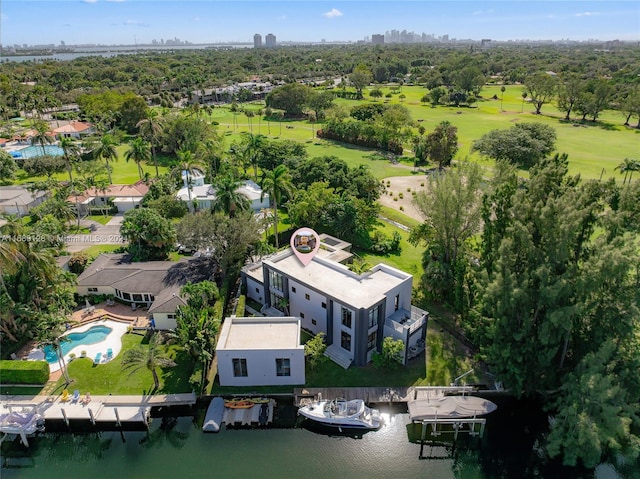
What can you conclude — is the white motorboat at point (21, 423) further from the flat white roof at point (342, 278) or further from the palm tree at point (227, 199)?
the palm tree at point (227, 199)

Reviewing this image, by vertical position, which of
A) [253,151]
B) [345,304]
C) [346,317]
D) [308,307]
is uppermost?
[253,151]

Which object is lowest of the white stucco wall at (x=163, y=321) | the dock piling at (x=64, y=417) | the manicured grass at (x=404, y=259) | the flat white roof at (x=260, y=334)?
the dock piling at (x=64, y=417)

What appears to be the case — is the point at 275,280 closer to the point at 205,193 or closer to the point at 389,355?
the point at 389,355

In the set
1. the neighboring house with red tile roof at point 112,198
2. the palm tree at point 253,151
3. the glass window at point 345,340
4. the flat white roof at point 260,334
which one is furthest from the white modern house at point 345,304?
the palm tree at point 253,151

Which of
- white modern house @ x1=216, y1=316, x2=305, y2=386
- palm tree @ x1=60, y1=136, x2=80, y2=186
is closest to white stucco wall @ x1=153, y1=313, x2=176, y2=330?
white modern house @ x1=216, y1=316, x2=305, y2=386

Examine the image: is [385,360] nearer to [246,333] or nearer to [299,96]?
[246,333]

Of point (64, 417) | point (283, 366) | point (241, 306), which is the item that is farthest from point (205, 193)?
point (64, 417)

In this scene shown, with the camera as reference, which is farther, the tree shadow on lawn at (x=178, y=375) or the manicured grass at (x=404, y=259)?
the manicured grass at (x=404, y=259)
